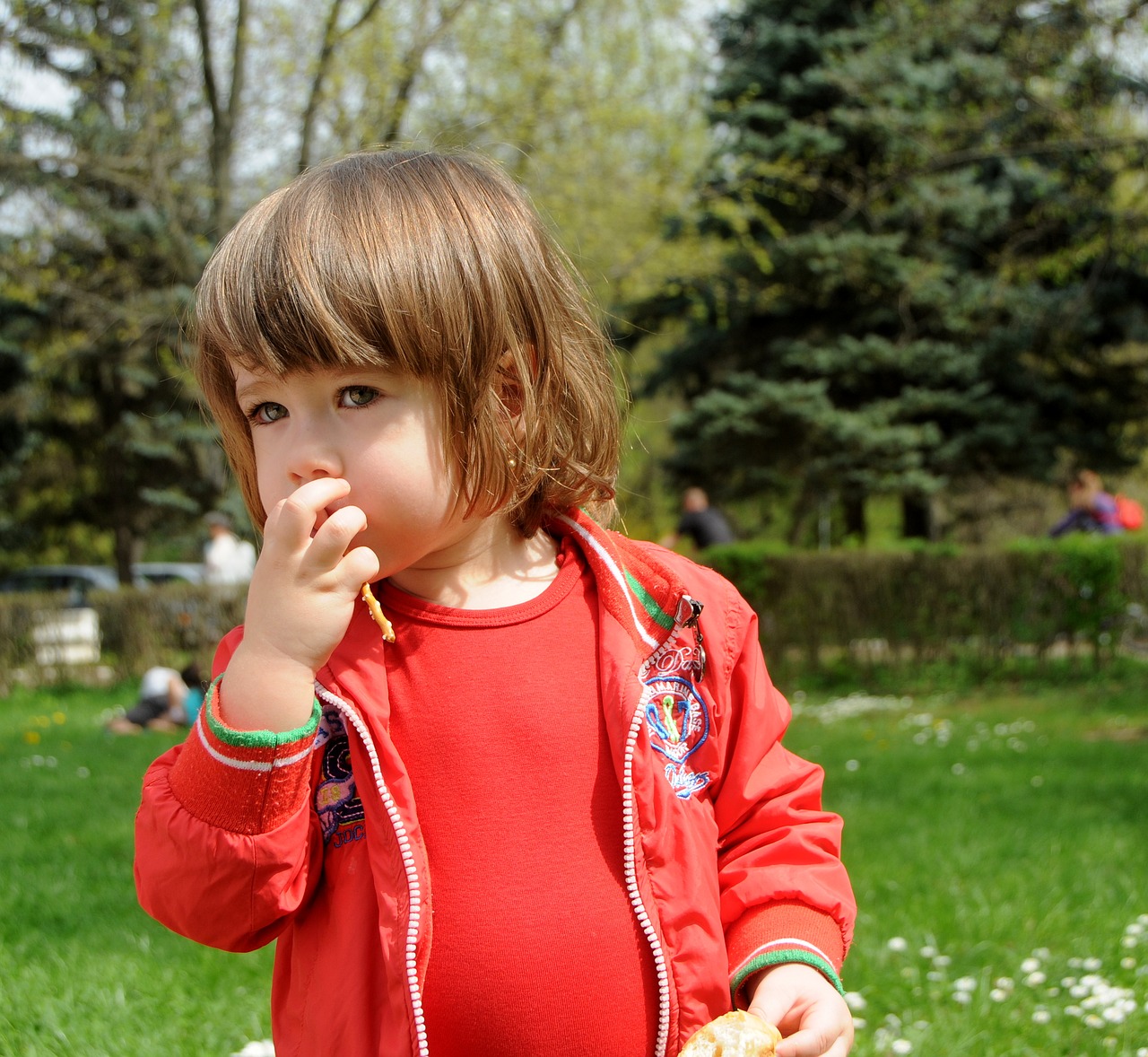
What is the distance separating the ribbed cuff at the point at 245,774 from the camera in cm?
127

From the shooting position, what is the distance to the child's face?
A: 4.33 feet

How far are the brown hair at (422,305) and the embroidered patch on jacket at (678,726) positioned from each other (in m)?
0.30

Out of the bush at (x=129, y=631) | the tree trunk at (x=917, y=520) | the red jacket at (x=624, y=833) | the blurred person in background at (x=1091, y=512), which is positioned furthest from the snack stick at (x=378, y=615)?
the tree trunk at (x=917, y=520)

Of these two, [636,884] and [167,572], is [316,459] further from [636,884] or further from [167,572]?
[167,572]

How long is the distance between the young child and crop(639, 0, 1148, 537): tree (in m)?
14.6

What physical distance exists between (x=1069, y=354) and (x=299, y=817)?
17.4 m

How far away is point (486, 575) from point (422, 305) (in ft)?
1.22

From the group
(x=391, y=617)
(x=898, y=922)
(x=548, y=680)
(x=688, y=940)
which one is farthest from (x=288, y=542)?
(x=898, y=922)

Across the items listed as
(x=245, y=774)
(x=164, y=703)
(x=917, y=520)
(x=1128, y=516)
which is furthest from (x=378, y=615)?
(x=917, y=520)

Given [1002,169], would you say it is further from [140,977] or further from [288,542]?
[288,542]

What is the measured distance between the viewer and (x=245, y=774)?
50.1 inches

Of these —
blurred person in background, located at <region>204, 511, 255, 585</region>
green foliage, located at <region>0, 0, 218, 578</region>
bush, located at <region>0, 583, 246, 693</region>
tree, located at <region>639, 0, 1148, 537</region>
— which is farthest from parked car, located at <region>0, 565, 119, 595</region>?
tree, located at <region>639, 0, 1148, 537</region>

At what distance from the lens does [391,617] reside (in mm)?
1490

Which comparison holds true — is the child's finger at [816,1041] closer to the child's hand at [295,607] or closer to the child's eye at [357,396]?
the child's hand at [295,607]
